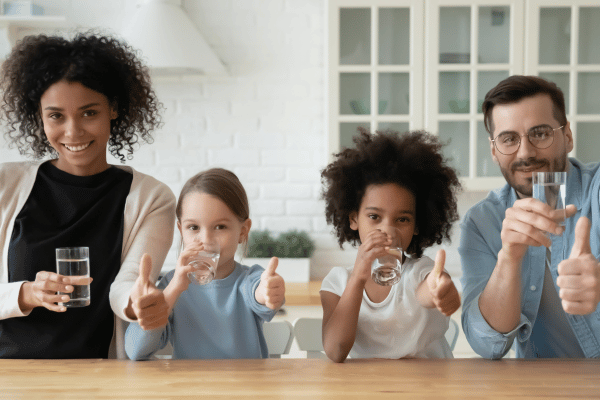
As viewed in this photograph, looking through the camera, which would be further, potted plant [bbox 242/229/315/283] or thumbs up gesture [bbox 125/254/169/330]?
potted plant [bbox 242/229/315/283]

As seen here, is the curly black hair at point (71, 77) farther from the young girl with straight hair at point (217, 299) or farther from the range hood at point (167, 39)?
the range hood at point (167, 39)

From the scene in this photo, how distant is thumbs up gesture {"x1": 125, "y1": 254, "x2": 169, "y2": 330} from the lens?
121 cm

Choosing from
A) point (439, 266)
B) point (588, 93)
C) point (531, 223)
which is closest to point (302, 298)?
point (439, 266)

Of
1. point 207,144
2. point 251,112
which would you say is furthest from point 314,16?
point 207,144

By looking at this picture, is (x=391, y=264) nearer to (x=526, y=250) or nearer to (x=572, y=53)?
(x=526, y=250)

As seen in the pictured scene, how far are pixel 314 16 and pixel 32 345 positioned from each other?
8.67ft

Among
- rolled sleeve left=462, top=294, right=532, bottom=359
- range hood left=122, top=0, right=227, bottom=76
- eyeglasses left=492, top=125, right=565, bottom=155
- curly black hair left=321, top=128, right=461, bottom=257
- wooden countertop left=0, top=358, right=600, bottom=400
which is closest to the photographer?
wooden countertop left=0, top=358, right=600, bottom=400

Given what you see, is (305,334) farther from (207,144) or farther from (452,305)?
(207,144)

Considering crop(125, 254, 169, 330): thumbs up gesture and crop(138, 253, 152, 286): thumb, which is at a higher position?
crop(138, 253, 152, 286): thumb

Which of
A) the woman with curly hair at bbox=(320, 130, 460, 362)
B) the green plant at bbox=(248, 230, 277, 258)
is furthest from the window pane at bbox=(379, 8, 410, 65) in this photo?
the woman with curly hair at bbox=(320, 130, 460, 362)

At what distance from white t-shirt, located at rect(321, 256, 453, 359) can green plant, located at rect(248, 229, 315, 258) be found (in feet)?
5.38

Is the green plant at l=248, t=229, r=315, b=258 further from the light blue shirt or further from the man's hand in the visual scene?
the man's hand

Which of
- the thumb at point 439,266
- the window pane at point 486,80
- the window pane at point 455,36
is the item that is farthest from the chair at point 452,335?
the window pane at point 455,36

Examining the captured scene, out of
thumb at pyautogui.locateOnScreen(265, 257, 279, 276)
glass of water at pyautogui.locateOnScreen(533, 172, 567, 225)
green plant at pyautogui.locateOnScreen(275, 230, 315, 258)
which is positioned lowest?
green plant at pyautogui.locateOnScreen(275, 230, 315, 258)
